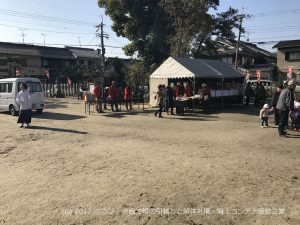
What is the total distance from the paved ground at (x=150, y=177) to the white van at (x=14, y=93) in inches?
198

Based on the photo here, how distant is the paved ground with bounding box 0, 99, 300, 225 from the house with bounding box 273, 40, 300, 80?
2878 centimetres

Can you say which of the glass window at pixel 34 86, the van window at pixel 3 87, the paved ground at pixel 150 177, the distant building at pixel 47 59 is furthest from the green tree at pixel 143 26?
the paved ground at pixel 150 177

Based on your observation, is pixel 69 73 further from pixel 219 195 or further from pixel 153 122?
pixel 219 195

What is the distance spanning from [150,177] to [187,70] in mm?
11725

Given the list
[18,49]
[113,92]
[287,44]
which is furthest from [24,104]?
[287,44]

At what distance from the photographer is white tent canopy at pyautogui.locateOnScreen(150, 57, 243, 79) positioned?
17.5m

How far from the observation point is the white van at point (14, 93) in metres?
16.1

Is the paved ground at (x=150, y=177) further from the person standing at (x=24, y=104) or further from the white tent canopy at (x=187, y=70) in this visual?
the white tent canopy at (x=187, y=70)

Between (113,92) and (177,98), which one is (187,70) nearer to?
(177,98)

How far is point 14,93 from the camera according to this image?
52.8 feet

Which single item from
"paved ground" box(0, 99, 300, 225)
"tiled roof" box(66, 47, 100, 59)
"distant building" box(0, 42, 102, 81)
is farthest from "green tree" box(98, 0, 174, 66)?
"paved ground" box(0, 99, 300, 225)

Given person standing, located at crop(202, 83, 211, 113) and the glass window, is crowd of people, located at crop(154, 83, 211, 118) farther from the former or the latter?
the glass window

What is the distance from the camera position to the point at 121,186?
19.2ft

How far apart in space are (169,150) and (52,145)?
11.3 ft
